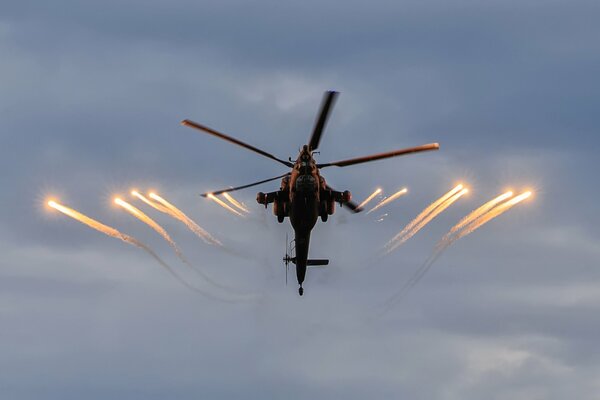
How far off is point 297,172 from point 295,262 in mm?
18121

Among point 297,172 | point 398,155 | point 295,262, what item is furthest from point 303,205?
point 295,262

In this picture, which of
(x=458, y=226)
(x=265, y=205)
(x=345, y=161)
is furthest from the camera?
(x=458, y=226)

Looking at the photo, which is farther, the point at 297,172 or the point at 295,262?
the point at 295,262

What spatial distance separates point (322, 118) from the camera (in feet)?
287

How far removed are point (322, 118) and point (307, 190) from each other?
7.31 m

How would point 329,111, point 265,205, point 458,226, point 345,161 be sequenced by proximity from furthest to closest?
point 458,226
point 265,205
point 345,161
point 329,111

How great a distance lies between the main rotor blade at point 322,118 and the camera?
8410 cm

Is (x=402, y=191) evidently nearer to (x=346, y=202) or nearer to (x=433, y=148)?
(x=346, y=202)

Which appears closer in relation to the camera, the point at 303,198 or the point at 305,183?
the point at 305,183

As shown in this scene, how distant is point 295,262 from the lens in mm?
108375

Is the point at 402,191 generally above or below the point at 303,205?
above

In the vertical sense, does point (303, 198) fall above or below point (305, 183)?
below

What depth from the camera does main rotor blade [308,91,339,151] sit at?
84100 millimetres

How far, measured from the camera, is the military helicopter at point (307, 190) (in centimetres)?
8906
